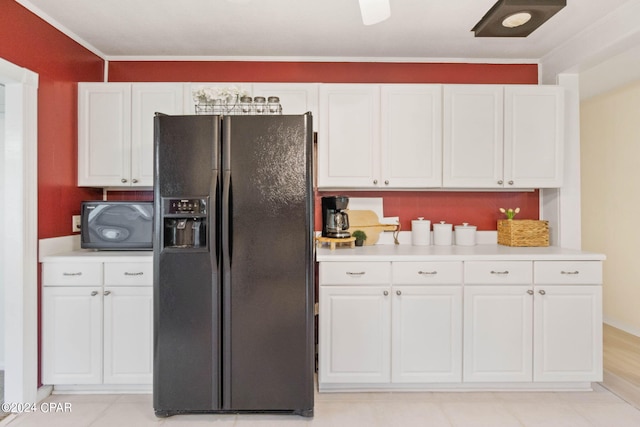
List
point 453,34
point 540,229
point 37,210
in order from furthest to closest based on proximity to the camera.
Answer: point 540,229 < point 453,34 < point 37,210

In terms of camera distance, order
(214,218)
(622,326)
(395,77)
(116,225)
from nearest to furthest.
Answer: (214,218)
(116,225)
(395,77)
(622,326)

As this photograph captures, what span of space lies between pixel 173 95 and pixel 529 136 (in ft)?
8.75

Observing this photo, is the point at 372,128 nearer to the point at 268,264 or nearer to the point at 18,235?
the point at 268,264

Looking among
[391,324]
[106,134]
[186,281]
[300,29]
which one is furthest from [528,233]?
[106,134]

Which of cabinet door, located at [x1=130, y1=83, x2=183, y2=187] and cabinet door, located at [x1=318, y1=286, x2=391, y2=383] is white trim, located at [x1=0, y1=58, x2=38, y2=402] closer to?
cabinet door, located at [x1=130, y1=83, x2=183, y2=187]

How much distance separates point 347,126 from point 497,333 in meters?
1.76

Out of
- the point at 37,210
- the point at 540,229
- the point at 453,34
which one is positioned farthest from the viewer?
the point at 540,229

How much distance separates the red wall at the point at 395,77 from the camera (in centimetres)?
328

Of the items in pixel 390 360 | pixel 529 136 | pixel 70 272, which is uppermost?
pixel 529 136

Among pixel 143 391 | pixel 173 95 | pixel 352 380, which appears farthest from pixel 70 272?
pixel 352 380

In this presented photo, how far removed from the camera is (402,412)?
2.40 m

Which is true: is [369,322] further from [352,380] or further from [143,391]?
[143,391]

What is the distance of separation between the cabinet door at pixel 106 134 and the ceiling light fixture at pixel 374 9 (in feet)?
6.54

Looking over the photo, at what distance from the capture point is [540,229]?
3.06 meters
